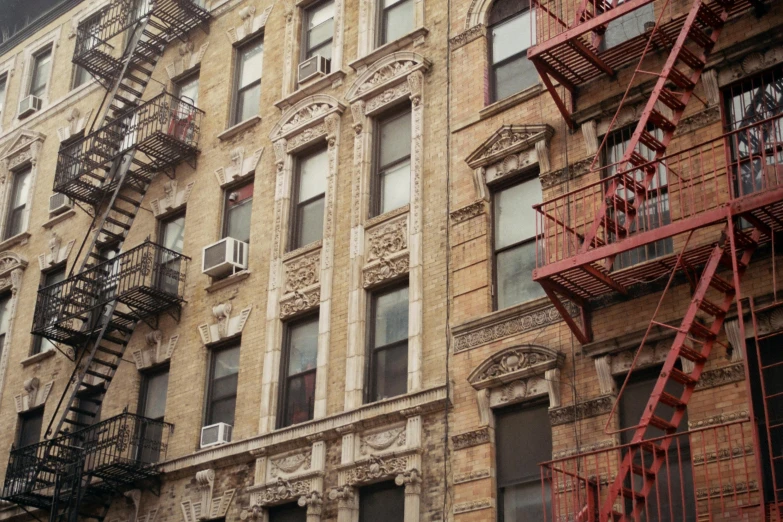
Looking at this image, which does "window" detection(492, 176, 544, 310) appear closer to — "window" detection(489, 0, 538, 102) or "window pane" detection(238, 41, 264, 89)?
"window" detection(489, 0, 538, 102)

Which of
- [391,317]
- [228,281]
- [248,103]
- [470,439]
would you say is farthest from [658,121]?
[248,103]

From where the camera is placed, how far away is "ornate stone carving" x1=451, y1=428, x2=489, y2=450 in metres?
17.0

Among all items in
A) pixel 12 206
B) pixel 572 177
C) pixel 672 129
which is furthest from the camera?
pixel 12 206

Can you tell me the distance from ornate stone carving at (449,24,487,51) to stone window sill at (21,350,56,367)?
11133 millimetres

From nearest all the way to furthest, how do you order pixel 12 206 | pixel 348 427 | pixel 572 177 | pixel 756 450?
pixel 756 450 < pixel 572 177 < pixel 348 427 < pixel 12 206

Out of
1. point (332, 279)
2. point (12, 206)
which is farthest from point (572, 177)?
point (12, 206)

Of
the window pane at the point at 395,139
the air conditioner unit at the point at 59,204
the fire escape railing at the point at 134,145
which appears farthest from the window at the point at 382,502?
the air conditioner unit at the point at 59,204

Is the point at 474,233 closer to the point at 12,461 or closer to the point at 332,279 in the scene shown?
the point at 332,279

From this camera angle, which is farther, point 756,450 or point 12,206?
point 12,206

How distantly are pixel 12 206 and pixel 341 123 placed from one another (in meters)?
11.7

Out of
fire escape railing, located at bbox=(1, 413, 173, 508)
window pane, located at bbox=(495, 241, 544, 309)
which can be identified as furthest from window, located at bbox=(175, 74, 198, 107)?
window pane, located at bbox=(495, 241, 544, 309)

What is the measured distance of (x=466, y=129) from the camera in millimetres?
19578

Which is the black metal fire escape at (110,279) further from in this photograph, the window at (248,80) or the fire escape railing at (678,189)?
the fire escape railing at (678,189)

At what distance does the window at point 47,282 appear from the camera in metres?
26.5
